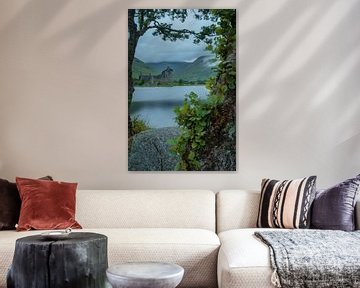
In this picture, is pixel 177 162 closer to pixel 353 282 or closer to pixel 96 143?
pixel 96 143

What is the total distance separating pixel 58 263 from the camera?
2.74 m

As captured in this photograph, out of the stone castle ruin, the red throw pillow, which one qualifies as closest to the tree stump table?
the red throw pillow

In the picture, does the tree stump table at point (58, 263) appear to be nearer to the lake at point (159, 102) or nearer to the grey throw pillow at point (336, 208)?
the grey throw pillow at point (336, 208)

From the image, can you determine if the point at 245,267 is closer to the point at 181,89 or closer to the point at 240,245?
the point at 240,245

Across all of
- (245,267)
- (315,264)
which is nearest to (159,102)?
(245,267)

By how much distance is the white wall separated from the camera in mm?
4668

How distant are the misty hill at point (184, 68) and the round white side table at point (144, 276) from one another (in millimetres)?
2286

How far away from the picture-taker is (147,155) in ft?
15.4

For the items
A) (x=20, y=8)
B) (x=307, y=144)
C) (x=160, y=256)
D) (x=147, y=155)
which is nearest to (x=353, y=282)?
(x=160, y=256)

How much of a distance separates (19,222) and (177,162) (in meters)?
1.38

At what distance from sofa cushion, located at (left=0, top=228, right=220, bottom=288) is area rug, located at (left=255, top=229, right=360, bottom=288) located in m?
0.51

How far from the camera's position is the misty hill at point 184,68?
4699mm

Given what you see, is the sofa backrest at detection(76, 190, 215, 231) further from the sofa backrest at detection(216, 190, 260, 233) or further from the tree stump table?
the tree stump table

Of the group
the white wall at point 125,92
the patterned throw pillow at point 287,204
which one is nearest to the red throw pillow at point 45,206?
the white wall at point 125,92
